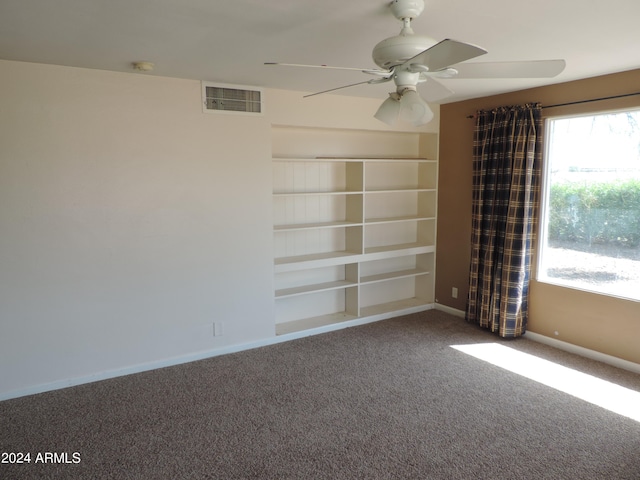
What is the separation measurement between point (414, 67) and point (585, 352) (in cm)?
332

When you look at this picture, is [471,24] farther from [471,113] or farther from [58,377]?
[58,377]

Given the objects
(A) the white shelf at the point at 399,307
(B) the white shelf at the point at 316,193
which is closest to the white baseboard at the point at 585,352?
(A) the white shelf at the point at 399,307

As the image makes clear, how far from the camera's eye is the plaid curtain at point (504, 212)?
4.07 meters

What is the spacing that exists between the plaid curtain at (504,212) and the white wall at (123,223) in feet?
6.10

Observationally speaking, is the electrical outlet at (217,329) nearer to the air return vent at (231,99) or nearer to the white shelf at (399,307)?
the white shelf at (399,307)

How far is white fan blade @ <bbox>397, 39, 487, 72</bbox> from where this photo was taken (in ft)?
4.89

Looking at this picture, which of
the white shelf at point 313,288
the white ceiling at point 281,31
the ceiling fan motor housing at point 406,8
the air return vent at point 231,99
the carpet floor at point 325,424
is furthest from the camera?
the white shelf at point 313,288

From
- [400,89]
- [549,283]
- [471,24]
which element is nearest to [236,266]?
[400,89]

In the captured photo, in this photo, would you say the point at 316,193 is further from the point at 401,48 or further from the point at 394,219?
the point at 401,48

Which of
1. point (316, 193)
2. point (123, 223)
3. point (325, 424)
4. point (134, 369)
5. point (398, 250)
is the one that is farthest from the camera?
point (398, 250)

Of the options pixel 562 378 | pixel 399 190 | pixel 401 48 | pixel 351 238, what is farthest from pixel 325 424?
pixel 399 190

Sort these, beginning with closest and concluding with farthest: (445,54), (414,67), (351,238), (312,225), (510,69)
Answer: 1. (445,54)
2. (414,67)
3. (510,69)
4. (312,225)
5. (351,238)

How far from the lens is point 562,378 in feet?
11.4

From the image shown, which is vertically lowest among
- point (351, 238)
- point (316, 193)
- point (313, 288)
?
point (313, 288)
